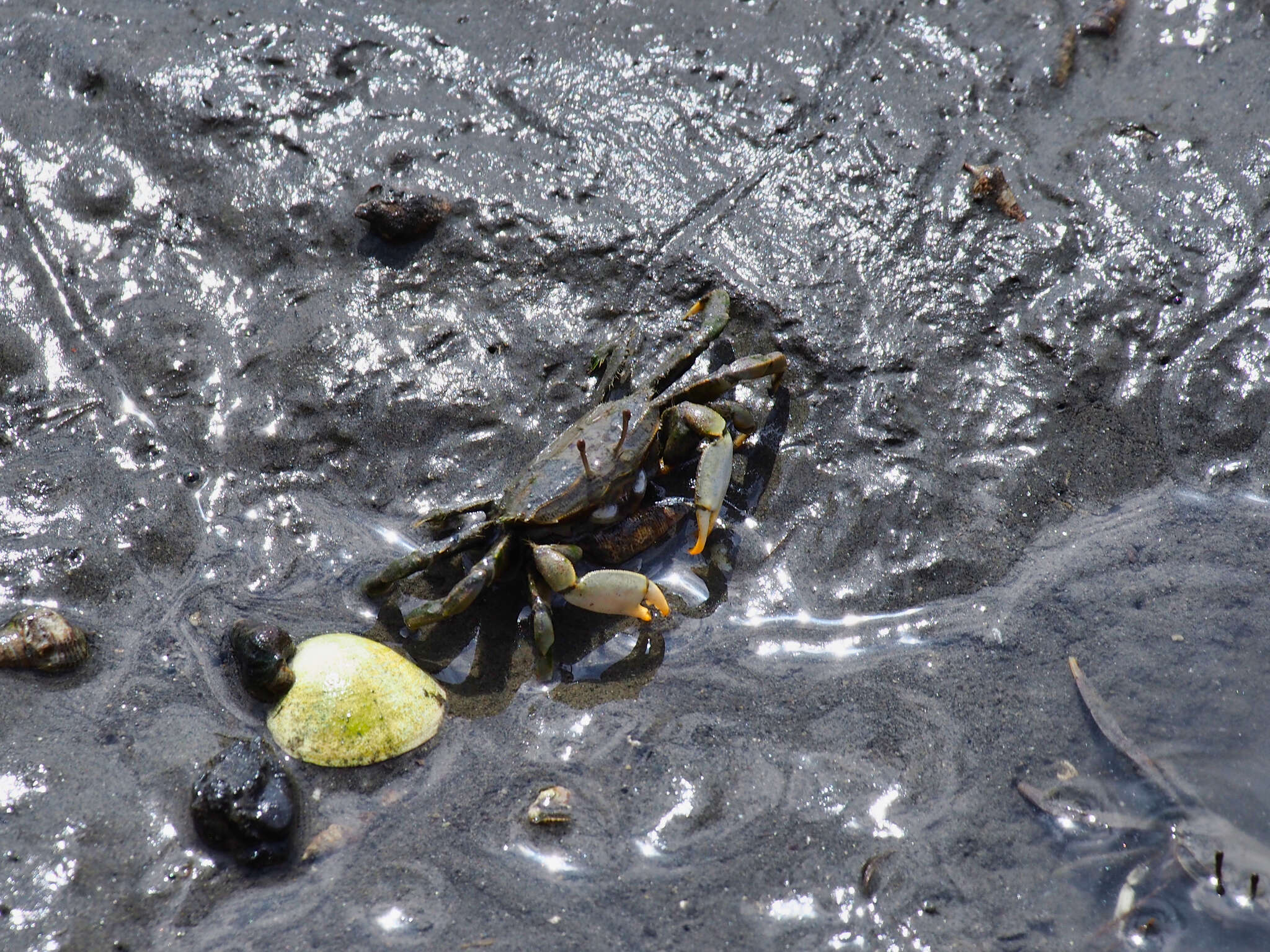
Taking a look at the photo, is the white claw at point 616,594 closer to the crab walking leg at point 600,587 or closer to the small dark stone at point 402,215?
the crab walking leg at point 600,587

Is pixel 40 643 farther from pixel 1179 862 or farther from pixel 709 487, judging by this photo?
pixel 1179 862

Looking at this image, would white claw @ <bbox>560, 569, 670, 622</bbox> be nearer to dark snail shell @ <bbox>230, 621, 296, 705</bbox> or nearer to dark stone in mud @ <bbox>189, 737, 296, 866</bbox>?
dark snail shell @ <bbox>230, 621, 296, 705</bbox>

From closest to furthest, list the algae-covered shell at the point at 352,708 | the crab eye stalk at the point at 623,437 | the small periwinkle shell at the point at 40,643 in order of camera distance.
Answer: the algae-covered shell at the point at 352,708, the small periwinkle shell at the point at 40,643, the crab eye stalk at the point at 623,437

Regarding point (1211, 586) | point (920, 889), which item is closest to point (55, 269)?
point (920, 889)

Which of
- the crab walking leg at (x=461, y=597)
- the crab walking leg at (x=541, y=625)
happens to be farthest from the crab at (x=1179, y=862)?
the crab walking leg at (x=461, y=597)

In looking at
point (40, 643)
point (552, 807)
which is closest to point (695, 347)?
point (552, 807)

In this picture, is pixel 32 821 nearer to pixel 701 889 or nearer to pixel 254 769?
pixel 254 769
